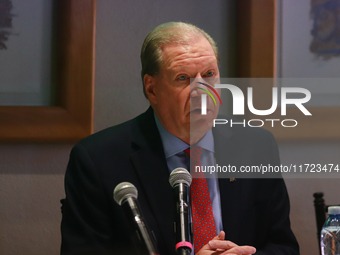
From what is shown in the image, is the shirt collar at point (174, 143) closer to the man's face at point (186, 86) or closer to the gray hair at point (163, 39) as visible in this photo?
the man's face at point (186, 86)

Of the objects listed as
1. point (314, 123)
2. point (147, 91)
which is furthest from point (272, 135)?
point (147, 91)

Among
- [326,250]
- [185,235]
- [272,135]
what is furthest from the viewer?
[272,135]

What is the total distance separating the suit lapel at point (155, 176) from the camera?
1587mm

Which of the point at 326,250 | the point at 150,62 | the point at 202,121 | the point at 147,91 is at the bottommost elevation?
the point at 326,250

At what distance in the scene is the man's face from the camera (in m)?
1.69

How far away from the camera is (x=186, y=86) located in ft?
5.56

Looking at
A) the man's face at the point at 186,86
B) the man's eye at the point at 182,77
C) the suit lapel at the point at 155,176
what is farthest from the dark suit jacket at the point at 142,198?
the man's eye at the point at 182,77

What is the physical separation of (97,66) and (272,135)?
95cm

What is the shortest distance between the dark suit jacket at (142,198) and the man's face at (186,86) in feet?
0.40

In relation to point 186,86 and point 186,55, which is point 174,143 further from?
point 186,55

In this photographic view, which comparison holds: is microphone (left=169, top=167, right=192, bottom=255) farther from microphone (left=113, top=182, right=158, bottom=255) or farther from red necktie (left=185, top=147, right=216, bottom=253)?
red necktie (left=185, top=147, right=216, bottom=253)

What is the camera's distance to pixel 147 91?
1.82m

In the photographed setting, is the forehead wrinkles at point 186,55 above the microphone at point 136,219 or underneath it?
above

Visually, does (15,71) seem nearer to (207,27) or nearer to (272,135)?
(207,27)
